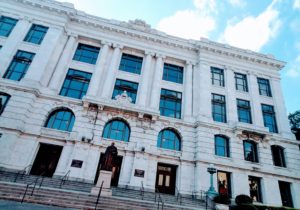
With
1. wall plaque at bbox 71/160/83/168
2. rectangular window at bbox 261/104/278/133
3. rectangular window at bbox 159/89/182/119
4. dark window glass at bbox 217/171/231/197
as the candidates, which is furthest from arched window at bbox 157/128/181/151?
rectangular window at bbox 261/104/278/133

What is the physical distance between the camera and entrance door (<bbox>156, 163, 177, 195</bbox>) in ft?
62.5

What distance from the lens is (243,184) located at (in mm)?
19125

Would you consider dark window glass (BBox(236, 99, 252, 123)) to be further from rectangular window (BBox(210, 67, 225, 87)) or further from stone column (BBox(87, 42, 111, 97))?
stone column (BBox(87, 42, 111, 97))

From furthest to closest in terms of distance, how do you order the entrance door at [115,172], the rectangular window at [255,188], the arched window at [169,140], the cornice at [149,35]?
the cornice at [149,35]
the arched window at [169,140]
the rectangular window at [255,188]
the entrance door at [115,172]

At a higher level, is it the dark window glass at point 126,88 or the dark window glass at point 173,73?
the dark window glass at point 173,73

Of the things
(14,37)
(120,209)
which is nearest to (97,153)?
(120,209)

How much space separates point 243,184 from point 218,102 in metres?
9.36

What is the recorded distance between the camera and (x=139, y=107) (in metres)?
20.5

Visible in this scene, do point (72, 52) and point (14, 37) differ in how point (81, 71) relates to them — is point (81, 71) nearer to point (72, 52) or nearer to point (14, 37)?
point (72, 52)

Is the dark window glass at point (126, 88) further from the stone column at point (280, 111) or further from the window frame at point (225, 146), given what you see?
the stone column at point (280, 111)

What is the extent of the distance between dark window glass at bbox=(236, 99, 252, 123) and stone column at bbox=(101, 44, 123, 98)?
15.6m

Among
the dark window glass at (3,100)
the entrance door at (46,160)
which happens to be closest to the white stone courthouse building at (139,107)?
the entrance door at (46,160)

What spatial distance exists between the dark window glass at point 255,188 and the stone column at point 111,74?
57.3 feet

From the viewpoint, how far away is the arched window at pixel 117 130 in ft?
65.1
